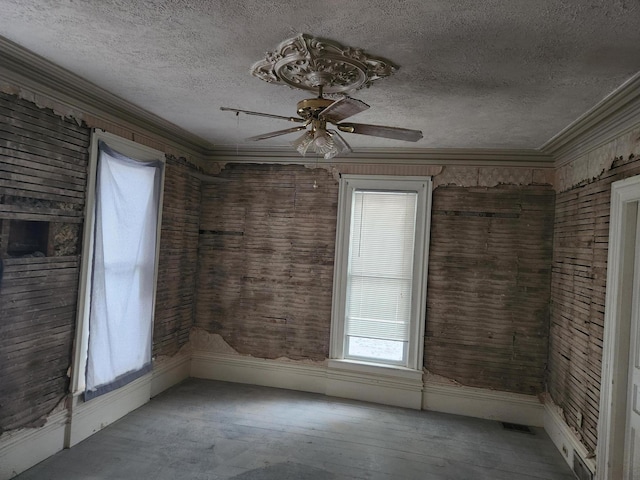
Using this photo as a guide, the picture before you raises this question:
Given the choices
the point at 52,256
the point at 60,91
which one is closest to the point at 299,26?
the point at 60,91

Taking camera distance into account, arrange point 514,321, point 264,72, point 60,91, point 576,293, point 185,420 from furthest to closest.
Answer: point 514,321 < point 185,420 < point 576,293 < point 60,91 < point 264,72

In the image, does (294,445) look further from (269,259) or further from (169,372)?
→ (269,259)

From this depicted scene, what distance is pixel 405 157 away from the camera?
4.19 meters

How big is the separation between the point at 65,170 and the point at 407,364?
344 centimetres

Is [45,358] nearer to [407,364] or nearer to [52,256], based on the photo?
[52,256]


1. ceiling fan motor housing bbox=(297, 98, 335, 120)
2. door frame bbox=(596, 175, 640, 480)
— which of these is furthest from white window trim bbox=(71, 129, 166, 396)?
door frame bbox=(596, 175, 640, 480)

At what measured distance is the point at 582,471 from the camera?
114 inches

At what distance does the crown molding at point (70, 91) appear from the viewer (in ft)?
7.70

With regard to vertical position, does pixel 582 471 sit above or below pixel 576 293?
below

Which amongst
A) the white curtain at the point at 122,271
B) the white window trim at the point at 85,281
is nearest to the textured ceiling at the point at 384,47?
the white window trim at the point at 85,281

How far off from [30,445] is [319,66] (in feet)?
9.84

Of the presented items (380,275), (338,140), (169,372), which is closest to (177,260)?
(169,372)

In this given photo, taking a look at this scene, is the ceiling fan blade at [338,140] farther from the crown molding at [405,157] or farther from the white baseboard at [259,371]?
the white baseboard at [259,371]

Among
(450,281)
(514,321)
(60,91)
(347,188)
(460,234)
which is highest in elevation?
(60,91)
